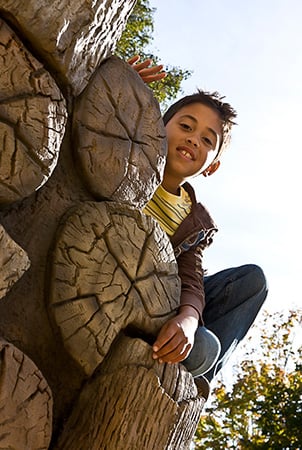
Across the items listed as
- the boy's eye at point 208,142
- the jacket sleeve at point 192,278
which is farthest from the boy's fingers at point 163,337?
the boy's eye at point 208,142

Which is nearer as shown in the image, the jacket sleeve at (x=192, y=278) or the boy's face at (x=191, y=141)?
the jacket sleeve at (x=192, y=278)

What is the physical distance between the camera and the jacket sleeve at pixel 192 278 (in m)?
2.24

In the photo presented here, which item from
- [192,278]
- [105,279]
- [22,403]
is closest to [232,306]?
[192,278]

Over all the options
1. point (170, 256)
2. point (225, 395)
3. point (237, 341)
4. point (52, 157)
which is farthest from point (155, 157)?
point (225, 395)

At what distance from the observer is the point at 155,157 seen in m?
2.10

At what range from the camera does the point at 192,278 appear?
7.73 feet

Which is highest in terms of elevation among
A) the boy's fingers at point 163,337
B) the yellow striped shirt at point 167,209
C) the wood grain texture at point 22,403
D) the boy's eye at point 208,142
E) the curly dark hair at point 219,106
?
the curly dark hair at point 219,106

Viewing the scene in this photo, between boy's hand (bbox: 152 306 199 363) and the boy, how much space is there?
0.77 feet

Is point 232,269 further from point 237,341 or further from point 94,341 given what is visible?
point 94,341

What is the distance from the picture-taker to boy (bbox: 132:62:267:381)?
2406 millimetres

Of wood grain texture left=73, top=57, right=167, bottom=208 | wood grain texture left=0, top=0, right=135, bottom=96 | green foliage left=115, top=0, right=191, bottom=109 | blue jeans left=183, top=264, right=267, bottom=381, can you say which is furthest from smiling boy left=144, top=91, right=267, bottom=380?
green foliage left=115, top=0, right=191, bottom=109

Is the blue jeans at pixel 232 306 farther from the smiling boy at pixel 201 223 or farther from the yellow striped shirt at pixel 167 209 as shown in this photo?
the yellow striped shirt at pixel 167 209

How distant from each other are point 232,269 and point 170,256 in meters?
0.56

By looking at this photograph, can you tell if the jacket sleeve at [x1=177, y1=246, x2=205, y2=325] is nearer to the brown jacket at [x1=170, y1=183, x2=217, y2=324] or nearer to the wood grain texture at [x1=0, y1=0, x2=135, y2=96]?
the brown jacket at [x1=170, y1=183, x2=217, y2=324]
